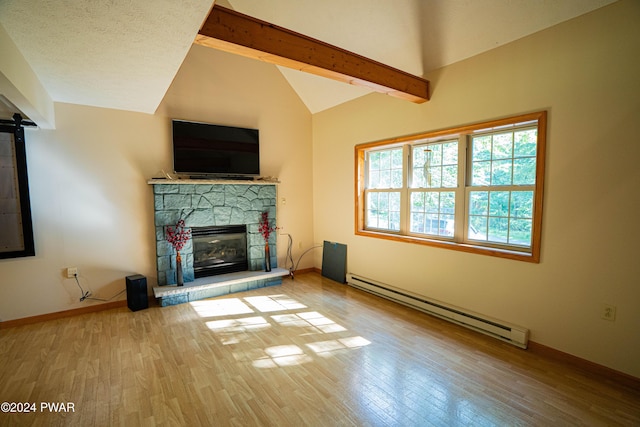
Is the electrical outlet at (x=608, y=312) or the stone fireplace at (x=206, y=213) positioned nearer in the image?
the electrical outlet at (x=608, y=312)

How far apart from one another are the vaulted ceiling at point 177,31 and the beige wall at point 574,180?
0.69ft

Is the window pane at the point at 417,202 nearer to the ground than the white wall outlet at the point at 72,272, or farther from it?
farther from it

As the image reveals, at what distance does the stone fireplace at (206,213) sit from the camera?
12.5 ft

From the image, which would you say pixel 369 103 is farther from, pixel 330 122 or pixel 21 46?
pixel 21 46

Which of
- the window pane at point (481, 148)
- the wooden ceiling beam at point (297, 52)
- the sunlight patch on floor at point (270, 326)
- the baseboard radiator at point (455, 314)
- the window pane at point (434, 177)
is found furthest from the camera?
the window pane at point (434, 177)

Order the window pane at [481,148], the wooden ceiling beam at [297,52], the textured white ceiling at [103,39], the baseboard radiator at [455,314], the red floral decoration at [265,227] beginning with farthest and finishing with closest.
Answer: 1. the red floral decoration at [265,227]
2. the window pane at [481,148]
3. the baseboard radiator at [455,314]
4. the wooden ceiling beam at [297,52]
5. the textured white ceiling at [103,39]

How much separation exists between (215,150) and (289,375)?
3131mm

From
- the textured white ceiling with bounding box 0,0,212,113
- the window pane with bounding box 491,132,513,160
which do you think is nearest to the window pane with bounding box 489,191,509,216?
the window pane with bounding box 491,132,513,160

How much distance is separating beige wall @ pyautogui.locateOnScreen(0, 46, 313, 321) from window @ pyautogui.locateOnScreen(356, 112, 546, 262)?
227 cm

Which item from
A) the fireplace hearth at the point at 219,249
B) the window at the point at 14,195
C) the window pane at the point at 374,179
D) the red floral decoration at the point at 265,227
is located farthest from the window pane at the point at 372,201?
the window at the point at 14,195

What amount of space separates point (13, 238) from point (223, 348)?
263 cm

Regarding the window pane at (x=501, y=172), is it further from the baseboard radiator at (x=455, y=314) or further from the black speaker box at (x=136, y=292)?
the black speaker box at (x=136, y=292)

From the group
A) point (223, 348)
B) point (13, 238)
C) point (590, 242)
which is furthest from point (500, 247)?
point (13, 238)

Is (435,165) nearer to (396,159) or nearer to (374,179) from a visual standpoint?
(396,159)
